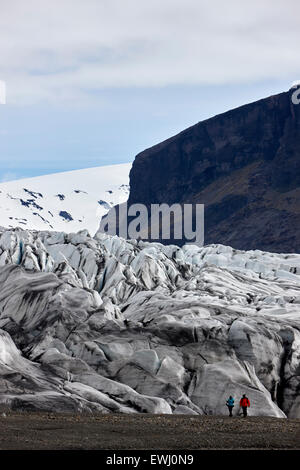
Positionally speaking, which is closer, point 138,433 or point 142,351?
point 138,433

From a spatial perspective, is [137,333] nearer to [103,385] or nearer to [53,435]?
[103,385]

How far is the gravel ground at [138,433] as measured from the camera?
2973 cm

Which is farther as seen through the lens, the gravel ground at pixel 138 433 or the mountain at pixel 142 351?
the mountain at pixel 142 351

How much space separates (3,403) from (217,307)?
41.2m

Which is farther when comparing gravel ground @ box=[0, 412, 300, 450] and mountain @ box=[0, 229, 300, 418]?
mountain @ box=[0, 229, 300, 418]

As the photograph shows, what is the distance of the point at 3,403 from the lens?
4616cm

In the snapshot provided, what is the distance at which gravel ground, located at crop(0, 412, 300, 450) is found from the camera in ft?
97.6

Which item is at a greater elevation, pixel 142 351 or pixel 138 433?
pixel 138 433

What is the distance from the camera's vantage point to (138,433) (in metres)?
33.8

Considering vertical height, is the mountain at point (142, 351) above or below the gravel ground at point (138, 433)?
below

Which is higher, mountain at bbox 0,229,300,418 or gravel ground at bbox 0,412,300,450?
gravel ground at bbox 0,412,300,450
